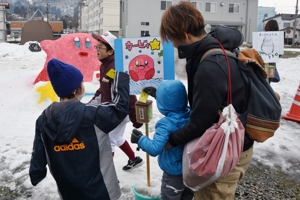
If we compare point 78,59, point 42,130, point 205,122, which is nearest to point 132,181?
point 42,130

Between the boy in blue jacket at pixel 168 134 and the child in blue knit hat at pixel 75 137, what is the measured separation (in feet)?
0.94

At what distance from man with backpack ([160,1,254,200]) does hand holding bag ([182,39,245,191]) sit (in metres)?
0.06

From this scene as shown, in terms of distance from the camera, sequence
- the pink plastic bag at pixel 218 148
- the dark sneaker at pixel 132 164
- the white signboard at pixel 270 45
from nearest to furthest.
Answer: the pink plastic bag at pixel 218 148
the dark sneaker at pixel 132 164
the white signboard at pixel 270 45

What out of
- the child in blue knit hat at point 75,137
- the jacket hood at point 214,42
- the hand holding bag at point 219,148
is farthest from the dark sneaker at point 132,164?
the jacket hood at point 214,42

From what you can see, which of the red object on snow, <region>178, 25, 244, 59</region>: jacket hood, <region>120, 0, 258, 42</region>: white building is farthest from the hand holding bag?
<region>120, 0, 258, 42</region>: white building

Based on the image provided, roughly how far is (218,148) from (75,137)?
3.38 ft

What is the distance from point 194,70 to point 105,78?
167 cm

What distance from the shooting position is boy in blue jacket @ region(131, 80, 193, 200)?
227 centimetres

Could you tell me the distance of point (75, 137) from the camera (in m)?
2.23

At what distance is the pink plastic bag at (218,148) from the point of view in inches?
72.1

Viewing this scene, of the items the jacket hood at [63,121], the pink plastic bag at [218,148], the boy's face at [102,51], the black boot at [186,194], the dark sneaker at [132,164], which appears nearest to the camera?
the pink plastic bag at [218,148]

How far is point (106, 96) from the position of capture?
354cm

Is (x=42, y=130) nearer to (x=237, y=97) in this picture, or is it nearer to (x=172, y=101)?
(x=172, y=101)

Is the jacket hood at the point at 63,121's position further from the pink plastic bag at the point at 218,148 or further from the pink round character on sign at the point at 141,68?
the pink round character on sign at the point at 141,68
